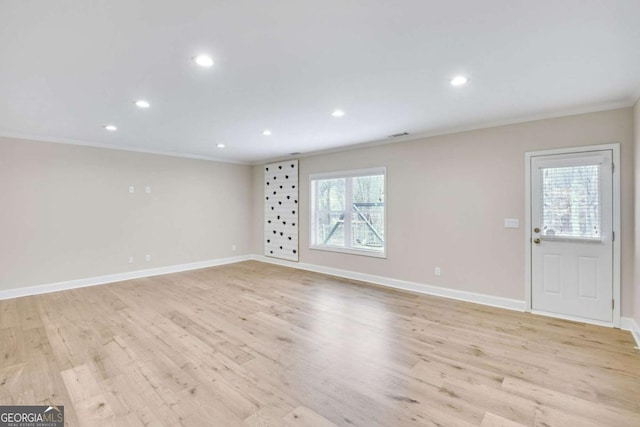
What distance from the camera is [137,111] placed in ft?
11.8

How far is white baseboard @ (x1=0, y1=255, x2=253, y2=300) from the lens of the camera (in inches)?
180

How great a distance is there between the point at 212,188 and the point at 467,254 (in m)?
5.52

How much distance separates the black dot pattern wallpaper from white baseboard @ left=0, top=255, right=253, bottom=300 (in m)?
1.22

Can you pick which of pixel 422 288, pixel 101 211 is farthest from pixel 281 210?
pixel 422 288

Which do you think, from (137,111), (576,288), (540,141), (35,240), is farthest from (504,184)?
(35,240)

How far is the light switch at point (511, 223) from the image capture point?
3.92 meters

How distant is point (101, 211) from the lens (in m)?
5.35

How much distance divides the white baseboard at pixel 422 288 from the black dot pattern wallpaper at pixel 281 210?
52 cm

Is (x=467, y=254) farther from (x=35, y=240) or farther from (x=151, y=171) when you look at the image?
(x=35, y=240)

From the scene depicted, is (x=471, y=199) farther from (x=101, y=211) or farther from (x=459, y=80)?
→ (x=101, y=211)

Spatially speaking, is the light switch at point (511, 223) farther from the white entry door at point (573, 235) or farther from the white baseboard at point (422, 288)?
the white baseboard at point (422, 288)

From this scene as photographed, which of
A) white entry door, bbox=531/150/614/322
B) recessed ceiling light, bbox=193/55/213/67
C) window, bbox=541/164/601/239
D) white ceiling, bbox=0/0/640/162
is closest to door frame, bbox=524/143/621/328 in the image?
white entry door, bbox=531/150/614/322

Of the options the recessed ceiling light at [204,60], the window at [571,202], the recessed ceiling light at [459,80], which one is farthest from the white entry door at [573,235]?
the recessed ceiling light at [204,60]

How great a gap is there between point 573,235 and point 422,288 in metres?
2.08
